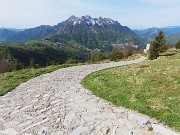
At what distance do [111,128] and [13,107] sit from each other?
658cm

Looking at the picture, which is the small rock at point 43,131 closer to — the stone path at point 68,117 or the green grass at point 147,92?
the stone path at point 68,117

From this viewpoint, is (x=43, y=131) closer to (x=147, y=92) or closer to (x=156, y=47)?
(x=147, y=92)

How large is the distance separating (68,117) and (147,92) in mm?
5455

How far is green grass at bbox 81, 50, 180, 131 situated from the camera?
508 inches

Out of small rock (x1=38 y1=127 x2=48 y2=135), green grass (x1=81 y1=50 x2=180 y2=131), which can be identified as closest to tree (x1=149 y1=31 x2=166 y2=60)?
green grass (x1=81 y1=50 x2=180 y2=131)

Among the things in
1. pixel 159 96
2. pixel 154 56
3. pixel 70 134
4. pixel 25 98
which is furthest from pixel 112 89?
pixel 154 56

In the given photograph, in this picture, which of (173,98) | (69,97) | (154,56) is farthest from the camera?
(154,56)

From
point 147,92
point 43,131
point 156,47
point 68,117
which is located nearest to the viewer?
point 43,131

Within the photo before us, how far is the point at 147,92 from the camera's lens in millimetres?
16203

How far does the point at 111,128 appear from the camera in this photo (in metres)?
11.5

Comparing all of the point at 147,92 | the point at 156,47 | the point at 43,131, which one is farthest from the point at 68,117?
the point at 156,47

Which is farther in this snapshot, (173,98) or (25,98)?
(25,98)

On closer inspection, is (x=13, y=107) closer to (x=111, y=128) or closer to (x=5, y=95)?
(x=5, y=95)

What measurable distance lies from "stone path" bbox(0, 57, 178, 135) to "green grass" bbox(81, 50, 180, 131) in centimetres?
62
